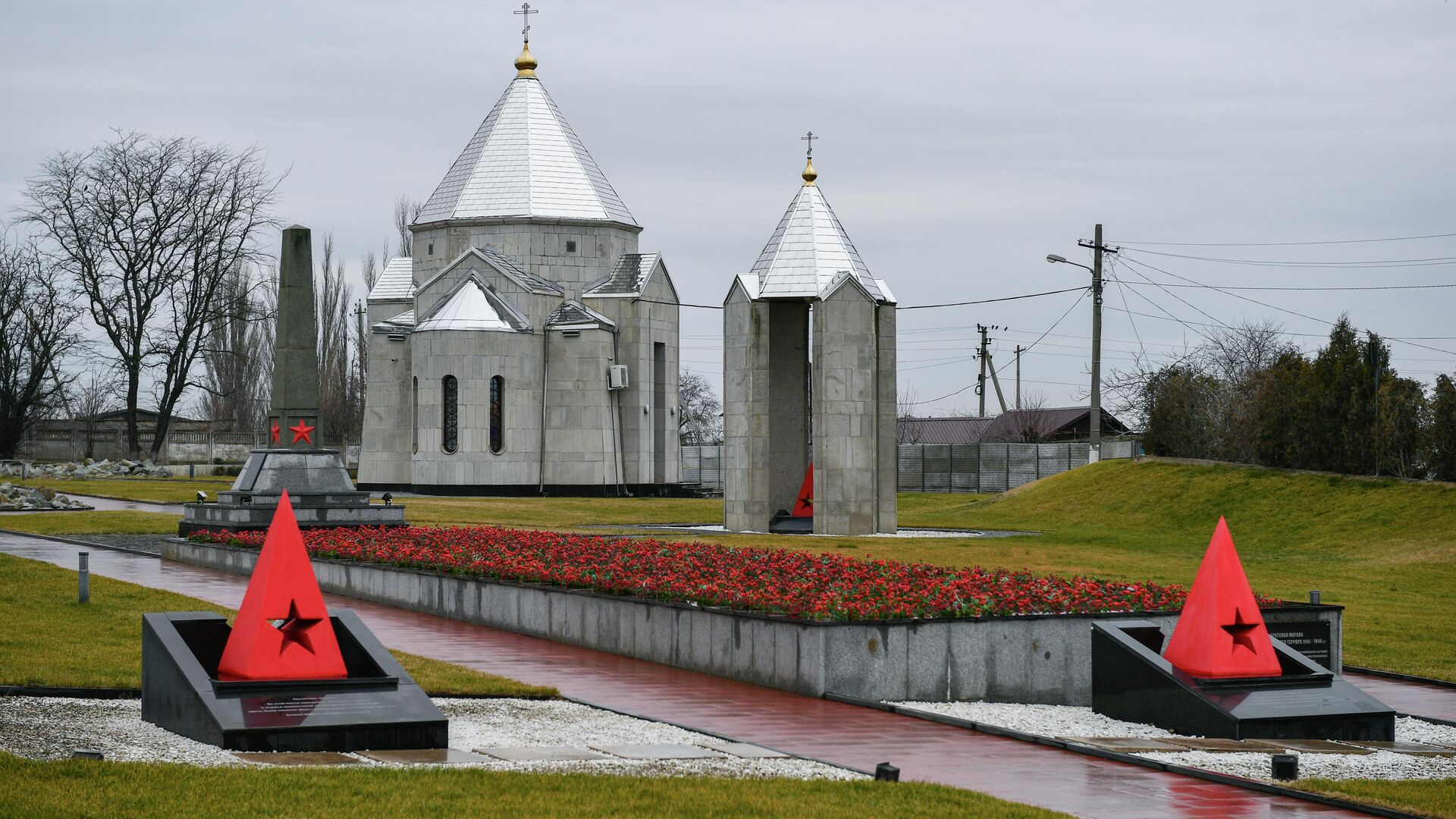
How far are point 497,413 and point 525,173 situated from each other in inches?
324

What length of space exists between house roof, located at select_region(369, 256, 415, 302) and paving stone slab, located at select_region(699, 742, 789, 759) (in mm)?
44615

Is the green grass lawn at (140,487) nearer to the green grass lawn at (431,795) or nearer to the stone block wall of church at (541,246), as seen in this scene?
the stone block wall of church at (541,246)

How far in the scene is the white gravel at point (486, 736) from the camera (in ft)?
29.9

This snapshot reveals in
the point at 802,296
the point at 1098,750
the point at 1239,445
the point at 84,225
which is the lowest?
the point at 1098,750

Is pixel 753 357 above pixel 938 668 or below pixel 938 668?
above

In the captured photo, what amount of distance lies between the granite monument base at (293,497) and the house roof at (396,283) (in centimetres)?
2829

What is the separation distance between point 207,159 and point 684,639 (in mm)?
53406

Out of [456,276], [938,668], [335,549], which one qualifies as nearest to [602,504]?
[456,276]

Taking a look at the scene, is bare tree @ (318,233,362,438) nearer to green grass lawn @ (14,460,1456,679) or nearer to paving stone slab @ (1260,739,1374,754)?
green grass lawn @ (14,460,1456,679)

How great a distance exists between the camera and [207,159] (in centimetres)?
6228

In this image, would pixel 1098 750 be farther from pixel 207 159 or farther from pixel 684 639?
pixel 207 159

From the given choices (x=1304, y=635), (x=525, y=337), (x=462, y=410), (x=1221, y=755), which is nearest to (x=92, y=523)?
(x=462, y=410)

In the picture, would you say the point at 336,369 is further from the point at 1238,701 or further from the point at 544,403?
the point at 1238,701

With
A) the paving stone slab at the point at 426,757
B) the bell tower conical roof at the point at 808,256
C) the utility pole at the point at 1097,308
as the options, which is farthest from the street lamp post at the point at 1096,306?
the paving stone slab at the point at 426,757
